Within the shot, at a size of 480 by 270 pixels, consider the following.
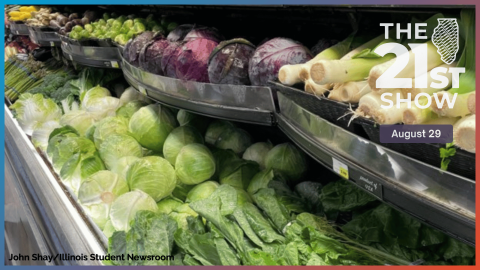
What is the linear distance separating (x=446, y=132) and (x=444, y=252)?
608 millimetres

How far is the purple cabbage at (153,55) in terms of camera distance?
2.39 meters

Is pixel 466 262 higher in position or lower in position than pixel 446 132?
lower

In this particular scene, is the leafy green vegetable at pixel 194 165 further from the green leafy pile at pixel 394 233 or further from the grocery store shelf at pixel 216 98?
the green leafy pile at pixel 394 233

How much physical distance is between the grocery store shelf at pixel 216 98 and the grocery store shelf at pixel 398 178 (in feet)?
0.97

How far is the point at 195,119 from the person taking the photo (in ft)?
9.27

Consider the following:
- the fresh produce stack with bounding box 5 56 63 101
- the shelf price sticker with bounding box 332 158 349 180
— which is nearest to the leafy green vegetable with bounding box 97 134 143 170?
the shelf price sticker with bounding box 332 158 349 180

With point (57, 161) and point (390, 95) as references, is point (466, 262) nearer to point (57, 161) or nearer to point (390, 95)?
point (390, 95)

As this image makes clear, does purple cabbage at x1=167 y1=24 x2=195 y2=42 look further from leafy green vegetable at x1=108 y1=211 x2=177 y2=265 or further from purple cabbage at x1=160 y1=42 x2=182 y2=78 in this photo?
leafy green vegetable at x1=108 y1=211 x2=177 y2=265

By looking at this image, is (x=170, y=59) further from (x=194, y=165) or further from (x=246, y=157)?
(x=246, y=157)

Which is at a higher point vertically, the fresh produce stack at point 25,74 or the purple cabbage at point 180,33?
the purple cabbage at point 180,33

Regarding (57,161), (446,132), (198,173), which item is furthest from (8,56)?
(446,132)

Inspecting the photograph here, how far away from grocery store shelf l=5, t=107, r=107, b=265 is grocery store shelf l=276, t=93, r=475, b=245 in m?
1.14

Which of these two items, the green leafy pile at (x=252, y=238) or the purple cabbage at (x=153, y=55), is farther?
the purple cabbage at (x=153, y=55)

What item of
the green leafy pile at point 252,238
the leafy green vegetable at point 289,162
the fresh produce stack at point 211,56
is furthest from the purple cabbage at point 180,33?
the green leafy pile at point 252,238
